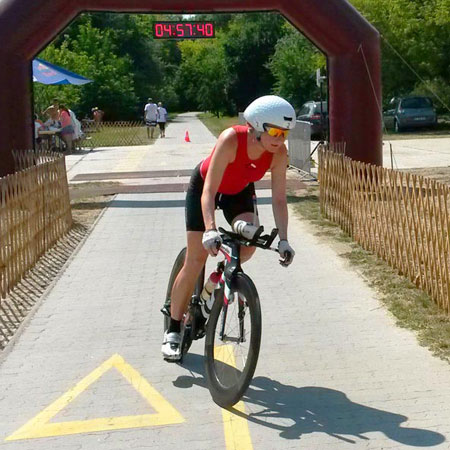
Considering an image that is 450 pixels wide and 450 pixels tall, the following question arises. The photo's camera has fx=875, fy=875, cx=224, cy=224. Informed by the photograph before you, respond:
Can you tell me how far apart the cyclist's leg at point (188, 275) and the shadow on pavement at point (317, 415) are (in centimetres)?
48

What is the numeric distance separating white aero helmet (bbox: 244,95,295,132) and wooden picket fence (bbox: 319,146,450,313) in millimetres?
2525

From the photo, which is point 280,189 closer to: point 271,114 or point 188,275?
point 271,114

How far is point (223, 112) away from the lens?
235ft

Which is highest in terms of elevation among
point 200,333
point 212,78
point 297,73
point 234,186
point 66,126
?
point 212,78

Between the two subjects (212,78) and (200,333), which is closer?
(200,333)

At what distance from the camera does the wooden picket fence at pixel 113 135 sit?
35375 millimetres

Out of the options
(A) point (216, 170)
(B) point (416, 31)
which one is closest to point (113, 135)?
(B) point (416, 31)

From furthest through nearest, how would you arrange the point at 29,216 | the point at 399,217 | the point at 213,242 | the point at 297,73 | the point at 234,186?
the point at 297,73, the point at 29,216, the point at 399,217, the point at 234,186, the point at 213,242

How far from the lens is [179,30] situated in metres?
16.7

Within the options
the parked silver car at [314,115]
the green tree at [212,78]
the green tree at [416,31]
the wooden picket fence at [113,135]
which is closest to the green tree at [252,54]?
the green tree at [212,78]

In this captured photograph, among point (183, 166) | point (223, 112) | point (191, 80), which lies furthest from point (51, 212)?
point (191, 80)

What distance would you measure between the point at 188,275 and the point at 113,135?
111 ft

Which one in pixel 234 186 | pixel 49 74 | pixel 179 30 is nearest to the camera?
pixel 234 186

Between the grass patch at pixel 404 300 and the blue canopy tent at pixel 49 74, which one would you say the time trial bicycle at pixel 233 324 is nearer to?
the grass patch at pixel 404 300
